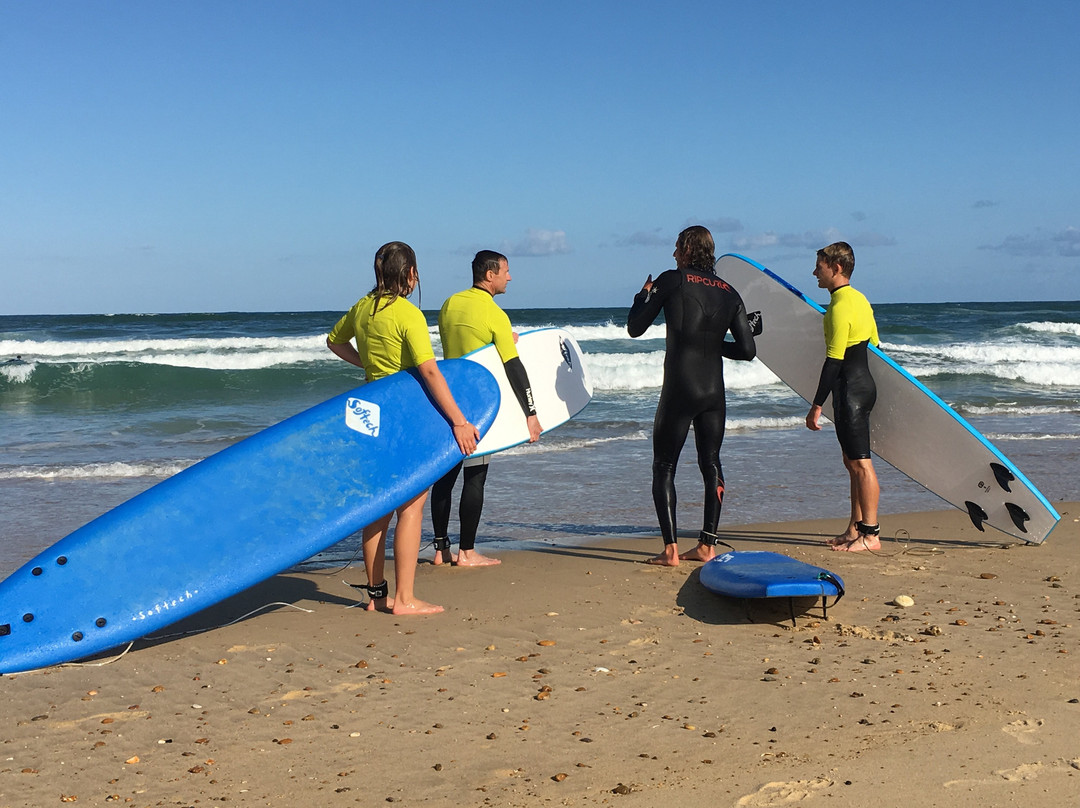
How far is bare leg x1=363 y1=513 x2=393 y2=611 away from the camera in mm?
3916

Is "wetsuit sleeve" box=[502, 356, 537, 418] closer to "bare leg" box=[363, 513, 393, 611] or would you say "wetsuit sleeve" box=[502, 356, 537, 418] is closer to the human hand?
the human hand

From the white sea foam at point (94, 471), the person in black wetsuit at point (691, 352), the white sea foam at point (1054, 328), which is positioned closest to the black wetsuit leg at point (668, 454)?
the person in black wetsuit at point (691, 352)

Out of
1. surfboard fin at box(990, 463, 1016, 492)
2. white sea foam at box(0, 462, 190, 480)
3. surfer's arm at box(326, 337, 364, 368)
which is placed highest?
surfer's arm at box(326, 337, 364, 368)

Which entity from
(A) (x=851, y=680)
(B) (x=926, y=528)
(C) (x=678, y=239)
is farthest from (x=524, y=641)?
(B) (x=926, y=528)

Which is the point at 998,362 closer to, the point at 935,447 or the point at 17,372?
the point at 935,447

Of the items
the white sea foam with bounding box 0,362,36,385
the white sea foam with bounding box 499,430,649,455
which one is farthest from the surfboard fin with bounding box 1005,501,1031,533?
the white sea foam with bounding box 0,362,36,385

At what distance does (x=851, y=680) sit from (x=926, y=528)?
2789 mm

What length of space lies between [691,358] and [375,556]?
5.67 ft

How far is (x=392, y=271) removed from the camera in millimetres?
3672

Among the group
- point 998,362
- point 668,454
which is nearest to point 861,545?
point 668,454

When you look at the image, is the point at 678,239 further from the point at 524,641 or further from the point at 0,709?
the point at 0,709

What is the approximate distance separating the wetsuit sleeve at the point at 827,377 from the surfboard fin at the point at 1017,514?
1.21 m

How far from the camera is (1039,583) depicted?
165 inches

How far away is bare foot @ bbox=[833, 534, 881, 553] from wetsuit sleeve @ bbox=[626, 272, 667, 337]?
63.7 inches
